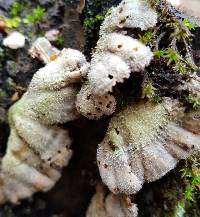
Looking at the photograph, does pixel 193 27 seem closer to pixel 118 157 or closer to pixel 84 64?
pixel 84 64

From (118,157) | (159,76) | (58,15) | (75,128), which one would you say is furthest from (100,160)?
(58,15)

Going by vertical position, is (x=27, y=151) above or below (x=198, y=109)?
below

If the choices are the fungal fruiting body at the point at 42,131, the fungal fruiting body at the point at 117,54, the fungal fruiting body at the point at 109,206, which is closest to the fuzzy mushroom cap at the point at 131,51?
the fungal fruiting body at the point at 117,54

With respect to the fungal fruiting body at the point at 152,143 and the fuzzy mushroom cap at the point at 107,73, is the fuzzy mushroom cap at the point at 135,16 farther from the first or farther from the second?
the fungal fruiting body at the point at 152,143

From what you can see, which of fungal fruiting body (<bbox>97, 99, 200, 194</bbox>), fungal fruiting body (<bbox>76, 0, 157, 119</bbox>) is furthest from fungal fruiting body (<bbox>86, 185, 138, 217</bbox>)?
fungal fruiting body (<bbox>76, 0, 157, 119</bbox>)

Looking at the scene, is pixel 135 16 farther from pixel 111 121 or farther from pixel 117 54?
pixel 111 121

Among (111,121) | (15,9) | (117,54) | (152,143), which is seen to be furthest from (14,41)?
(152,143)
